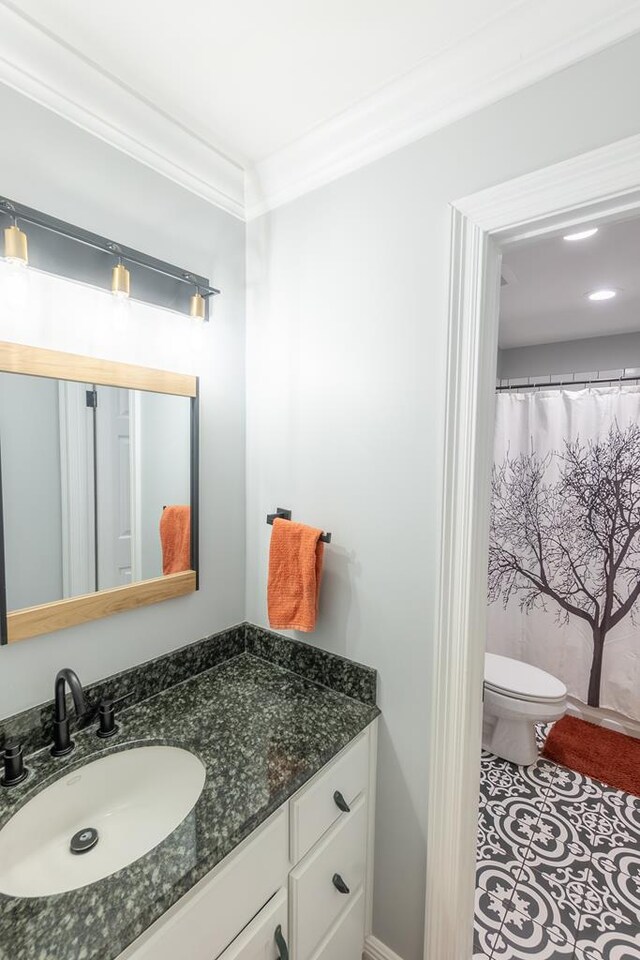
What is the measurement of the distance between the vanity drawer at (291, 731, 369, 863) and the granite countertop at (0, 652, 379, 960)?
2.0 inches

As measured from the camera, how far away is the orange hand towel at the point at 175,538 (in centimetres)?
135

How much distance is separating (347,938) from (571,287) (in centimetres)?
276

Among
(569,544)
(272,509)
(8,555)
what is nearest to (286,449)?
(272,509)

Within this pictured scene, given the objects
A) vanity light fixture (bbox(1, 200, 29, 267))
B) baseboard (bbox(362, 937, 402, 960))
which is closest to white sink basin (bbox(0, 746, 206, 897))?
baseboard (bbox(362, 937, 402, 960))

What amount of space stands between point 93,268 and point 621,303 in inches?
105

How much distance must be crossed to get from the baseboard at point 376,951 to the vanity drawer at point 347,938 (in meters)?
0.03

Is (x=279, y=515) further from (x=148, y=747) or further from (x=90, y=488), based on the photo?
(x=148, y=747)

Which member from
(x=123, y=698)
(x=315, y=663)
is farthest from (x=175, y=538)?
(x=315, y=663)

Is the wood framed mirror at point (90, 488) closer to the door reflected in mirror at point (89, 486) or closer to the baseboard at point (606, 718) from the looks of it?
the door reflected in mirror at point (89, 486)

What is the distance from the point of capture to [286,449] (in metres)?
1.47

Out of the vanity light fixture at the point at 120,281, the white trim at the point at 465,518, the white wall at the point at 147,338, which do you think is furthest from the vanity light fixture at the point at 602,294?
the vanity light fixture at the point at 120,281

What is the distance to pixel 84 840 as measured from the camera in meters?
0.95

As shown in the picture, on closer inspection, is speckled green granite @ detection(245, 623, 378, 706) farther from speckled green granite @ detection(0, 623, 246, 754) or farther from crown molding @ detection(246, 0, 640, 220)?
crown molding @ detection(246, 0, 640, 220)

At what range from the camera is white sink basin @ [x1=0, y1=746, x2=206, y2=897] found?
0.86 metres
